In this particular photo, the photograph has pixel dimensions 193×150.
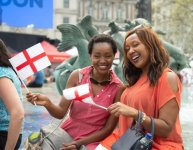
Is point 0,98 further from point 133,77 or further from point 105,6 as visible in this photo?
point 105,6

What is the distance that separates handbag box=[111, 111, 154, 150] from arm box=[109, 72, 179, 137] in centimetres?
4

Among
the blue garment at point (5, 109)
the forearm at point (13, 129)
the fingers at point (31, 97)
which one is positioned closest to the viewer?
the forearm at point (13, 129)

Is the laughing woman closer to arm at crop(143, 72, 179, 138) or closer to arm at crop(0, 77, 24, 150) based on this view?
arm at crop(0, 77, 24, 150)

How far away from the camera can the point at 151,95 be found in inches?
110

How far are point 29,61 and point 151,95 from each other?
0.88 metres

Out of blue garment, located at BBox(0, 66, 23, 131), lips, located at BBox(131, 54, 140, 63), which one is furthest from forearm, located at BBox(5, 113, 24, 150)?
lips, located at BBox(131, 54, 140, 63)

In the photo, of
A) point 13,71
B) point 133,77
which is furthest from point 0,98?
point 133,77

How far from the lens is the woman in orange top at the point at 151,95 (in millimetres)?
2748

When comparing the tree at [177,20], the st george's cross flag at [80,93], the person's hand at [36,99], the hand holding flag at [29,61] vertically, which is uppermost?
the hand holding flag at [29,61]

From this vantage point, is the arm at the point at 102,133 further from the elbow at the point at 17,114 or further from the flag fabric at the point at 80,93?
the elbow at the point at 17,114

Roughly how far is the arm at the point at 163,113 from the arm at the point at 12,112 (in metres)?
0.53

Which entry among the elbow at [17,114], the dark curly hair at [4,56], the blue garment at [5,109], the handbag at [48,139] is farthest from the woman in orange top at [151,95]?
the dark curly hair at [4,56]

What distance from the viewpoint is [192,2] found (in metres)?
37.8

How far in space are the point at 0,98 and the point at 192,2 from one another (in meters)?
36.3
